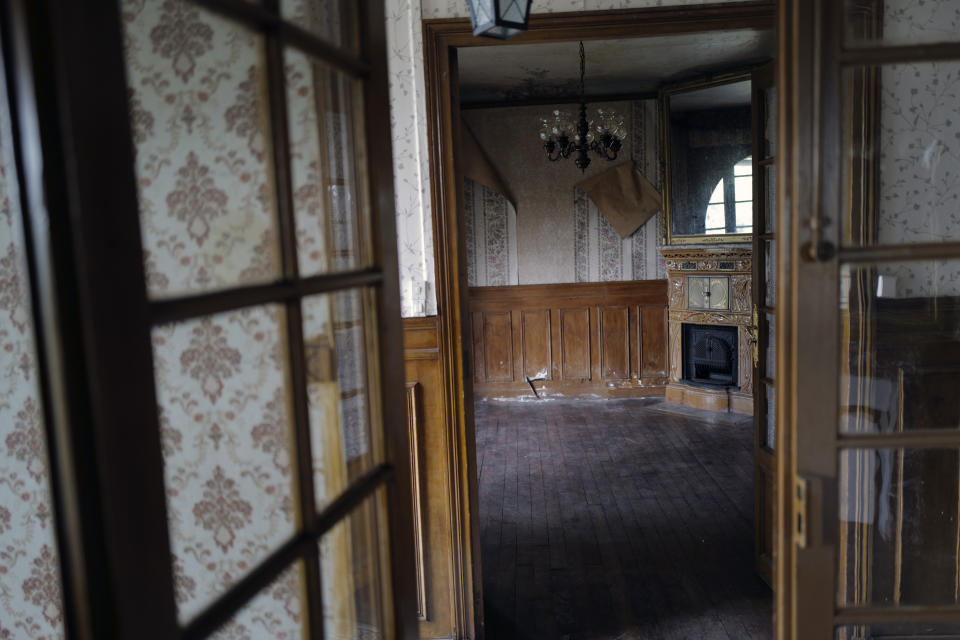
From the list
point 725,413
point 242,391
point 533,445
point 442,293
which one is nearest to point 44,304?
point 242,391

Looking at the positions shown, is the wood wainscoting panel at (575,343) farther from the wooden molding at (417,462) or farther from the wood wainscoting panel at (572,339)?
the wooden molding at (417,462)

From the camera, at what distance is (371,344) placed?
4.13 feet

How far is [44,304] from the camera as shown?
61cm

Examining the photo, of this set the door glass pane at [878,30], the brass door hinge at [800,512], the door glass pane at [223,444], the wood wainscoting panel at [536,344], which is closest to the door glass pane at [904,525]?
the brass door hinge at [800,512]

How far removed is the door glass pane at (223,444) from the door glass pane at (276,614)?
5cm

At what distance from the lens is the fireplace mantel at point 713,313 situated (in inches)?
228

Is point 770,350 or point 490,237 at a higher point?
point 490,237

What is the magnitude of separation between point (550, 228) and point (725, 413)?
7.71 ft

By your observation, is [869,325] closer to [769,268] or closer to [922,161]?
[922,161]

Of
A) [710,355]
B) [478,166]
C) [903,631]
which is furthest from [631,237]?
[903,631]

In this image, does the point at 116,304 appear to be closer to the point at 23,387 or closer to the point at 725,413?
the point at 23,387

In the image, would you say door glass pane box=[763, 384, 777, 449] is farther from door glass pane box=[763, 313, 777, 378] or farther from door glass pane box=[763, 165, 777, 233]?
door glass pane box=[763, 165, 777, 233]

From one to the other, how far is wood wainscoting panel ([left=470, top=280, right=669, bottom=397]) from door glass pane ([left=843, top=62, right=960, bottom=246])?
172 inches

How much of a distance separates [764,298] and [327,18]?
2.45 m
